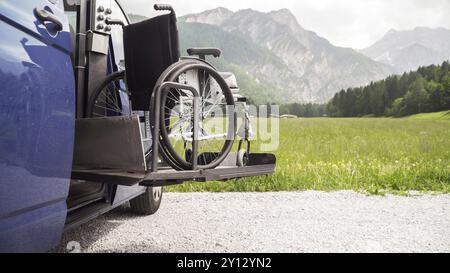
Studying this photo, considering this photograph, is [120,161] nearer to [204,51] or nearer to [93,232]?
[204,51]

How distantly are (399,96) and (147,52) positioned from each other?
9862cm

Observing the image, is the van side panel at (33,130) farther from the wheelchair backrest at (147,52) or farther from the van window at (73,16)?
the van window at (73,16)

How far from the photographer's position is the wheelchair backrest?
2781 millimetres

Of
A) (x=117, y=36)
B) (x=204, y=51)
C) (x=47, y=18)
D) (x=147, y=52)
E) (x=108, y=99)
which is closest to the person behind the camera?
(x=47, y=18)

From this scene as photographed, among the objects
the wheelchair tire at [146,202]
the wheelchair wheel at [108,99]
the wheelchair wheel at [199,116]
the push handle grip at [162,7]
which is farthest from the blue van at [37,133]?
→ the wheelchair tire at [146,202]

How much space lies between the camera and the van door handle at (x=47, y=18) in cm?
214

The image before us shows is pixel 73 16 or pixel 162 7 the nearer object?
pixel 162 7

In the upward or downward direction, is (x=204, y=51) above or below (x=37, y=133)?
above

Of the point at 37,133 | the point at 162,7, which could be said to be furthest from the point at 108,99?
the point at 37,133

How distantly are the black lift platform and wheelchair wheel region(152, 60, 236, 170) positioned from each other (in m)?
0.13

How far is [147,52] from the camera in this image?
Result: 9.64 ft

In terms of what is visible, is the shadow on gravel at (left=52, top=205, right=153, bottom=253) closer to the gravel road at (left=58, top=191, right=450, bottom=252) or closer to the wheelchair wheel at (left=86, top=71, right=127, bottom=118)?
the gravel road at (left=58, top=191, right=450, bottom=252)

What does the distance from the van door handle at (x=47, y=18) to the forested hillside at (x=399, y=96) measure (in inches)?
2599
